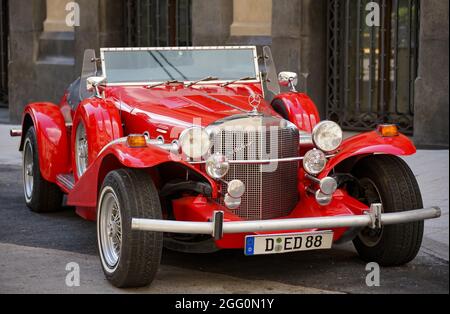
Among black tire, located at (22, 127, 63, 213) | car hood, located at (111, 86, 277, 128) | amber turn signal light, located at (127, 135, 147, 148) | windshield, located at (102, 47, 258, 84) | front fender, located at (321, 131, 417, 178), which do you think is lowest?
black tire, located at (22, 127, 63, 213)

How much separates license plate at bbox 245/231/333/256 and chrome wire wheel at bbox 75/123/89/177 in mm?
2155

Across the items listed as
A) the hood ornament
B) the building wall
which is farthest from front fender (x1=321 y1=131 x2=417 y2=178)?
the building wall

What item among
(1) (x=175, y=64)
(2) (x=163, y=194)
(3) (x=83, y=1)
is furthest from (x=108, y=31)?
(2) (x=163, y=194)

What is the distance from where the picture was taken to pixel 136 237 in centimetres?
636

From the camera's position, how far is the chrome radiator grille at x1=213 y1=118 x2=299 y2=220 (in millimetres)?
6773

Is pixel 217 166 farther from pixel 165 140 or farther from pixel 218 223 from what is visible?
pixel 165 140

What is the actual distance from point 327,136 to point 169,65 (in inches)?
70.8

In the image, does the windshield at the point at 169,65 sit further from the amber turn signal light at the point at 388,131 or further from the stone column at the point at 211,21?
the stone column at the point at 211,21

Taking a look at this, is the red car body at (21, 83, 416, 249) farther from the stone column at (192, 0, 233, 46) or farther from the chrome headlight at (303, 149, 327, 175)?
the stone column at (192, 0, 233, 46)

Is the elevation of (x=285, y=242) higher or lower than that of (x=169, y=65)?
lower

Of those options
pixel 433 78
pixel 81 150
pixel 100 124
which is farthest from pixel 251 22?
pixel 100 124

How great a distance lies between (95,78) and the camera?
8.08 m

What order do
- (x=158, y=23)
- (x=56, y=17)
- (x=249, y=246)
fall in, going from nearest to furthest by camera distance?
(x=249, y=246)
(x=158, y=23)
(x=56, y=17)

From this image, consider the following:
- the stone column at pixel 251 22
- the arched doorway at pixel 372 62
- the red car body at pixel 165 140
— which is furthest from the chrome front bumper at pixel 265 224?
the stone column at pixel 251 22
